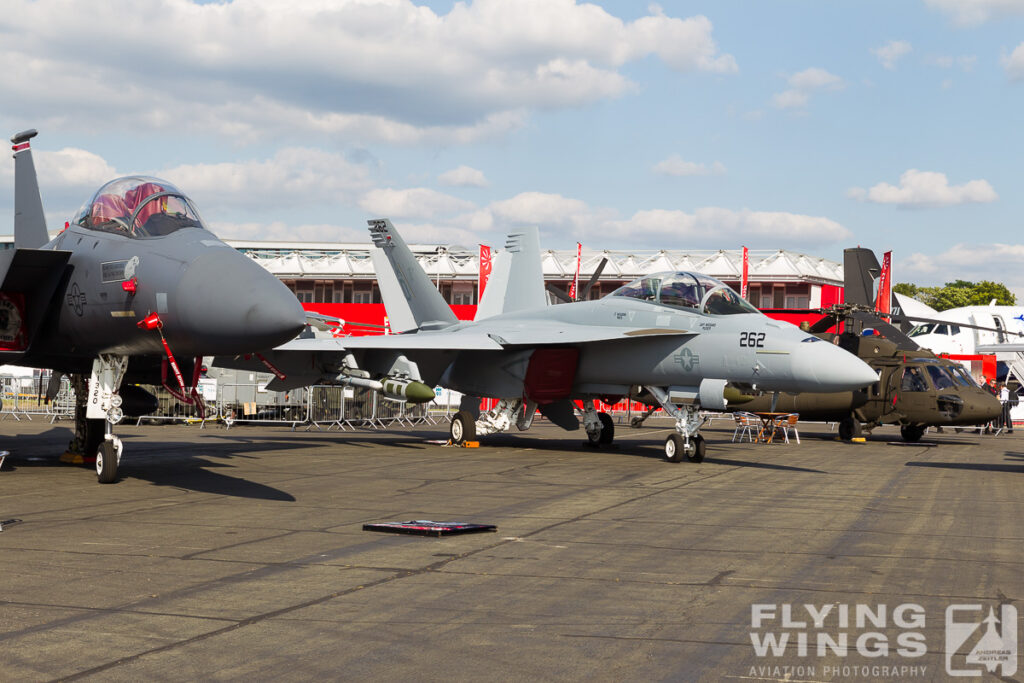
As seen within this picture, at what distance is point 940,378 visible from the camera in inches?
943

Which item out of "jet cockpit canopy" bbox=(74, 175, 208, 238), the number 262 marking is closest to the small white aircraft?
the number 262 marking

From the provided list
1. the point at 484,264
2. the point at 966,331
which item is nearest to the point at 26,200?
the point at 484,264

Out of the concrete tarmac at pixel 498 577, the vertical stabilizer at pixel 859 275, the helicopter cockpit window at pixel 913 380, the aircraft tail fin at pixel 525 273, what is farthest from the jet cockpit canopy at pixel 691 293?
the vertical stabilizer at pixel 859 275

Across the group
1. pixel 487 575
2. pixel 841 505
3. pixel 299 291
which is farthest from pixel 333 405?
pixel 299 291

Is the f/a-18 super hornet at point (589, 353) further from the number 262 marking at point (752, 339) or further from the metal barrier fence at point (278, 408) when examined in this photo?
the metal barrier fence at point (278, 408)

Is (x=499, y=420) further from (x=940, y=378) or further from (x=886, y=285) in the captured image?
(x=886, y=285)

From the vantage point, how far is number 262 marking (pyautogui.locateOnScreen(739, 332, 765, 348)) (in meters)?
15.1

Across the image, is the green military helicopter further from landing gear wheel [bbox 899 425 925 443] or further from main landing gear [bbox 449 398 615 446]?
main landing gear [bbox 449 398 615 446]

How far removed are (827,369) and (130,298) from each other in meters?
9.78

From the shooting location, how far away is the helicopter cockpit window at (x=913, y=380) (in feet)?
78.6

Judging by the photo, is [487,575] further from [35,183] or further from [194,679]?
[35,183]

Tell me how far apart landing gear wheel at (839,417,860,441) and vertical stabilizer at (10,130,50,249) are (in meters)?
19.8

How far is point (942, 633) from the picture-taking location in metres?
5.02

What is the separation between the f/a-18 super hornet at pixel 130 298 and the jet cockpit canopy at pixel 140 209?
15 millimetres
